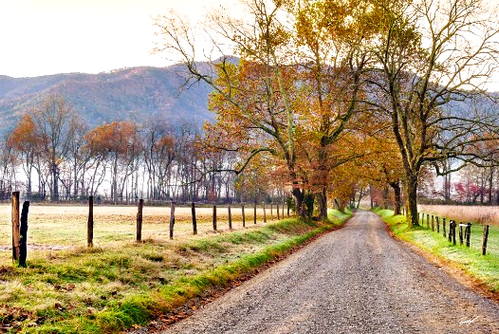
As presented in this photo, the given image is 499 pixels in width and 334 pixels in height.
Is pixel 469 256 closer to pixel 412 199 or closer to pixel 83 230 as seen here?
pixel 412 199

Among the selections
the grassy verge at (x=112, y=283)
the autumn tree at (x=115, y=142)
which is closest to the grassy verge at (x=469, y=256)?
the grassy verge at (x=112, y=283)

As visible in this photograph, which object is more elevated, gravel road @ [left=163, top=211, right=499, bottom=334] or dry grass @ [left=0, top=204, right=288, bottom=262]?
dry grass @ [left=0, top=204, right=288, bottom=262]

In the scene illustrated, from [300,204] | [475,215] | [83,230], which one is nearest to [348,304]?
[83,230]

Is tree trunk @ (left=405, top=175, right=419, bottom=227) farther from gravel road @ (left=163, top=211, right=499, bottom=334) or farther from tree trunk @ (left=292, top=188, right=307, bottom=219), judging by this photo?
gravel road @ (left=163, top=211, right=499, bottom=334)

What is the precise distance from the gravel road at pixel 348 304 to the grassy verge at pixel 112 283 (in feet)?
2.88

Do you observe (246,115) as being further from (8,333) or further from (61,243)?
(8,333)

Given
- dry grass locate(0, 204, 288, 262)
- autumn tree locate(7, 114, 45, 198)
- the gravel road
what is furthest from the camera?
autumn tree locate(7, 114, 45, 198)

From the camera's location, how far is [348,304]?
11.5m

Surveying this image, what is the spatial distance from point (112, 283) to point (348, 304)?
18.3 feet

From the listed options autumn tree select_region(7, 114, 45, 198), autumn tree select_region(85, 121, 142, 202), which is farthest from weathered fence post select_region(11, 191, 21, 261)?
autumn tree select_region(85, 121, 142, 202)

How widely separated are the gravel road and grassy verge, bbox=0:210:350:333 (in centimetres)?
88

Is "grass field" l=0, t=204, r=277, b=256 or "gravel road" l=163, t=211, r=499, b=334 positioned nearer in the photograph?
"gravel road" l=163, t=211, r=499, b=334

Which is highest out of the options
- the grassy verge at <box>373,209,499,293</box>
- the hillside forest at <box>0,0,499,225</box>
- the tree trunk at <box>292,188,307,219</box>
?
the hillside forest at <box>0,0,499,225</box>

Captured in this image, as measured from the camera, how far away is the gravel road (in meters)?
9.55
